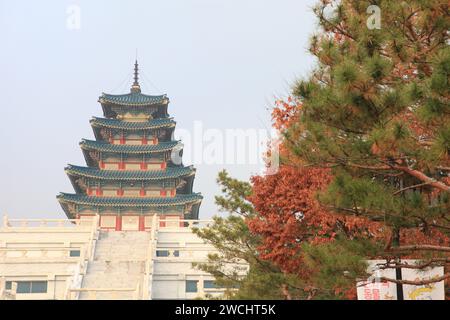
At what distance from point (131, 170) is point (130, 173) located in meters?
0.68

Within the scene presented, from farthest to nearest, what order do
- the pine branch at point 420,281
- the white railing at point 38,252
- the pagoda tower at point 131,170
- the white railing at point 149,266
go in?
1. the pagoda tower at point 131,170
2. the white railing at point 38,252
3. the white railing at point 149,266
4. the pine branch at point 420,281

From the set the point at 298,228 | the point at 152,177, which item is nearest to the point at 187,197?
the point at 152,177

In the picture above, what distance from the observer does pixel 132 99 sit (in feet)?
131

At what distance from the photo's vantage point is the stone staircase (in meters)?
22.2

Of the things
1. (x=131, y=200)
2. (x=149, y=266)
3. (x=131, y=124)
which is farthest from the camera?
(x=131, y=124)

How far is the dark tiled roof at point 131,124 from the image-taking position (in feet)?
127

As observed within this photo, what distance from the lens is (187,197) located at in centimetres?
3619

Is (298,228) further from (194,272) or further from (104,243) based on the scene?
(104,243)

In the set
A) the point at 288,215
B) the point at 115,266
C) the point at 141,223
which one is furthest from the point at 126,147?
the point at 288,215

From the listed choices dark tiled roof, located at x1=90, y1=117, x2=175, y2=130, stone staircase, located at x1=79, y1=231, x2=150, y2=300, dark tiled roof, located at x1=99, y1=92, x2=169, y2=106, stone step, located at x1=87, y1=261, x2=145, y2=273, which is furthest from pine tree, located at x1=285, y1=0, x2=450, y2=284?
dark tiled roof, located at x1=99, y1=92, x2=169, y2=106

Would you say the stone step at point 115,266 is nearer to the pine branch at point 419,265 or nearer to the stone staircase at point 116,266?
the stone staircase at point 116,266

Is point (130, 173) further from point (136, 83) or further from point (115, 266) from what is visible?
point (115, 266)

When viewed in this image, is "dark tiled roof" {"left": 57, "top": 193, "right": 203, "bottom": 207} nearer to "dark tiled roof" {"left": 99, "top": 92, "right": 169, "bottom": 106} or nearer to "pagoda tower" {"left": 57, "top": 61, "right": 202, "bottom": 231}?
"pagoda tower" {"left": 57, "top": 61, "right": 202, "bottom": 231}

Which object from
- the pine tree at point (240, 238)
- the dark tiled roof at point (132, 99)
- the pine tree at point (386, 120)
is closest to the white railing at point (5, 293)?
the pine tree at point (240, 238)
